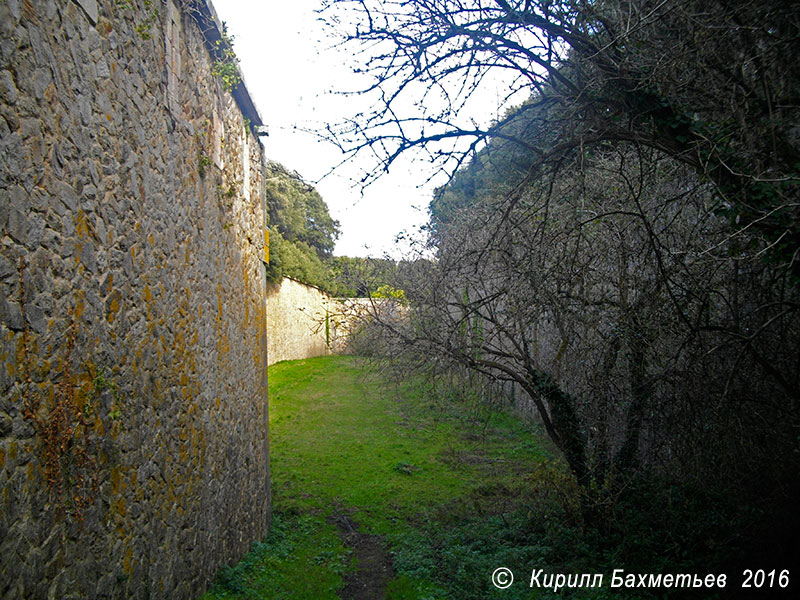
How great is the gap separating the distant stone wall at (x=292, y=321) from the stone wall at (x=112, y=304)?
1067cm

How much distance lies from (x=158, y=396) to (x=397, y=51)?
3.15 metres

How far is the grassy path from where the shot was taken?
17.2 ft

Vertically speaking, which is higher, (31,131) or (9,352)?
(31,131)

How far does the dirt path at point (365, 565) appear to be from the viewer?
5.16 meters

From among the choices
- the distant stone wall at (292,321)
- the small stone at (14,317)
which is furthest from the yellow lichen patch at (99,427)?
the distant stone wall at (292,321)

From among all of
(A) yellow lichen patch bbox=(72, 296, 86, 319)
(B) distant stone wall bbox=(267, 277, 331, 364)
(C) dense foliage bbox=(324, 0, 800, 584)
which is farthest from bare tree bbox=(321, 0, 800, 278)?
(B) distant stone wall bbox=(267, 277, 331, 364)

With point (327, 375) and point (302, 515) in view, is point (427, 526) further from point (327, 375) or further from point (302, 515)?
point (327, 375)

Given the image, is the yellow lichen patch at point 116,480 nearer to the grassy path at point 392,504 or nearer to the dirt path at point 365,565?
the grassy path at point 392,504

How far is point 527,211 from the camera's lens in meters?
5.65

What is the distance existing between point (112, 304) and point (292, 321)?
18.5m

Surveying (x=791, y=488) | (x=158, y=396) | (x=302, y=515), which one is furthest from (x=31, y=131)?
(x=302, y=515)

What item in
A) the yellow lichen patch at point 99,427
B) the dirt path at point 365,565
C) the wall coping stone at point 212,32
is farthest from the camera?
the dirt path at point 365,565

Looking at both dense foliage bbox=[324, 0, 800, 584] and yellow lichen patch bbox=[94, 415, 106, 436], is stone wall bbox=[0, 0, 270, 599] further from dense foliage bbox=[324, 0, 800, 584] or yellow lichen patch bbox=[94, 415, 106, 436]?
dense foliage bbox=[324, 0, 800, 584]

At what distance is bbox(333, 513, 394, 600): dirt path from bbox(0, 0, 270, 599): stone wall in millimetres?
1219
